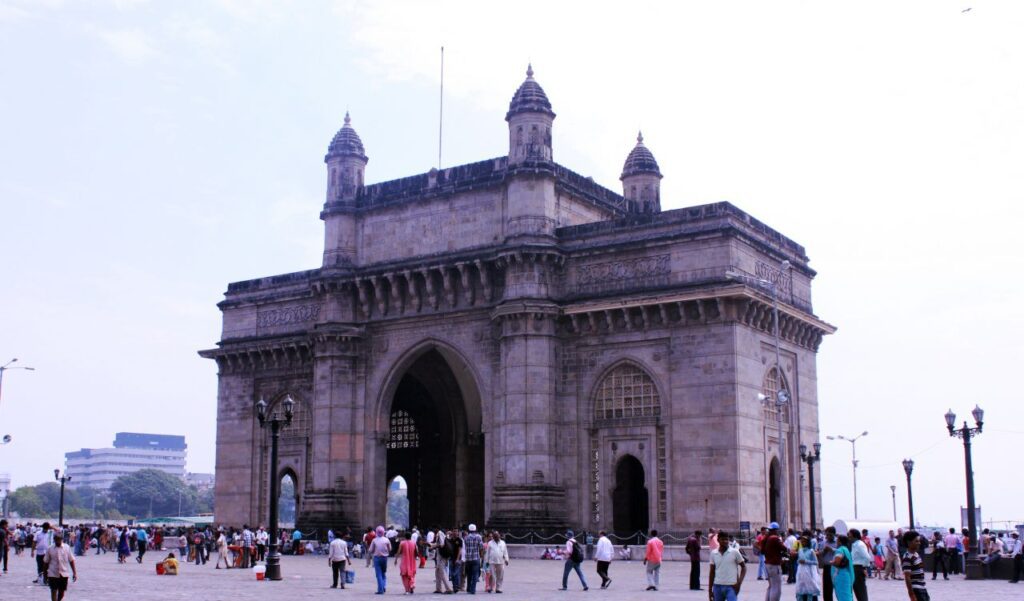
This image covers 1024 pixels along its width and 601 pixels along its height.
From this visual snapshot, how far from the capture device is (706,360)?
37281 mm

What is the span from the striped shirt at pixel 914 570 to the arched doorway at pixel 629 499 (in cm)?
2277

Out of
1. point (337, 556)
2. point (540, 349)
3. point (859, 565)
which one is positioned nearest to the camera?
point (859, 565)

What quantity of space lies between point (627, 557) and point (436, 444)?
50.1 ft

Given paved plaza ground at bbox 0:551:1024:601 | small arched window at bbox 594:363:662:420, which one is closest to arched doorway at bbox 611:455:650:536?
small arched window at bbox 594:363:662:420

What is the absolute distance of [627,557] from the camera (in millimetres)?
38000

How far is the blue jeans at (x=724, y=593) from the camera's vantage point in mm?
17577

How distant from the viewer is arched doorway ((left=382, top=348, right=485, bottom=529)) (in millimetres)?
48188

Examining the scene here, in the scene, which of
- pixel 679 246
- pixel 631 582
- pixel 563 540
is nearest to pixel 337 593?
pixel 631 582

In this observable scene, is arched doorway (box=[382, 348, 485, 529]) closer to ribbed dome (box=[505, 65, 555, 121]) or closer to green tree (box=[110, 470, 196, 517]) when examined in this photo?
ribbed dome (box=[505, 65, 555, 121])

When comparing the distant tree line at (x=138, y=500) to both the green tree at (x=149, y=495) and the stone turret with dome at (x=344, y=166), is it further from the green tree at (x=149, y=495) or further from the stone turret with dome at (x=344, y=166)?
the stone turret with dome at (x=344, y=166)

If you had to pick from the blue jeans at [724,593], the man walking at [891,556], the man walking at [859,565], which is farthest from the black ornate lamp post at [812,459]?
the blue jeans at [724,593]

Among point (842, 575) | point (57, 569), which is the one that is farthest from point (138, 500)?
point (842, 575)

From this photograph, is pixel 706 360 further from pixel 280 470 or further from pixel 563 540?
pixel 280 470

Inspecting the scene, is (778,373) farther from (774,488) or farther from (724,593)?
(724,593)
